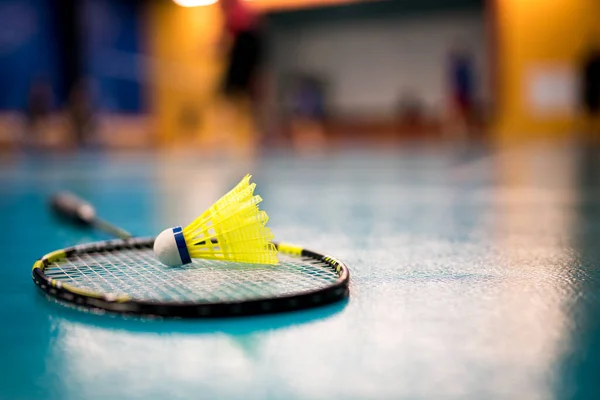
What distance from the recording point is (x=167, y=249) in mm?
1523

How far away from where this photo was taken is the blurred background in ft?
44.7

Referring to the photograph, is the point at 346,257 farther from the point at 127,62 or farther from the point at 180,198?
the point at 127,62

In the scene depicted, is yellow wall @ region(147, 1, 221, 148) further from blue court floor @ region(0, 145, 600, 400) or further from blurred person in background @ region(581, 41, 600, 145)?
blue court floor @ region(0, 145, 600, 400)

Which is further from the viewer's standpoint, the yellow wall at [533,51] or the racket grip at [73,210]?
the yellow wall at [533,51]

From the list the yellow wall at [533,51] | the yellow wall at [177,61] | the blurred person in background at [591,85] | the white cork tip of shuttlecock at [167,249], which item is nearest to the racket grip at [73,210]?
the white cork tip of shuttlecock at [167,249]

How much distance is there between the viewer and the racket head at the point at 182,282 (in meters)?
1.19

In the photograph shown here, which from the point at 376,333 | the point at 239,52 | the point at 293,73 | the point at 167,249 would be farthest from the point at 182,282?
the point at 293,73

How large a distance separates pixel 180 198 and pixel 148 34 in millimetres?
14785

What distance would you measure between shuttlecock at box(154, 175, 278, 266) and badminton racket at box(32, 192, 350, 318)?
0.03 metres

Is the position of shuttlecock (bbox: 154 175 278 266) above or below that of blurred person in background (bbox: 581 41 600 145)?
below

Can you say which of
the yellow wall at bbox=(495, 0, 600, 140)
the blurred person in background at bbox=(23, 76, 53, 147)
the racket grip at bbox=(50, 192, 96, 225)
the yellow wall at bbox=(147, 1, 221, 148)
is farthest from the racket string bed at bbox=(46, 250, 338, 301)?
the yellow wall at bbox=(147, 1, 221, 148)

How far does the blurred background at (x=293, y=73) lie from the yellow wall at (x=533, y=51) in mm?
24

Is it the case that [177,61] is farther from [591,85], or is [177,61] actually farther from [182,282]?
[182,282]

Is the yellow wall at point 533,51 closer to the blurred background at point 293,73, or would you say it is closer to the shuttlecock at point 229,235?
the blurred background at point 293,73
